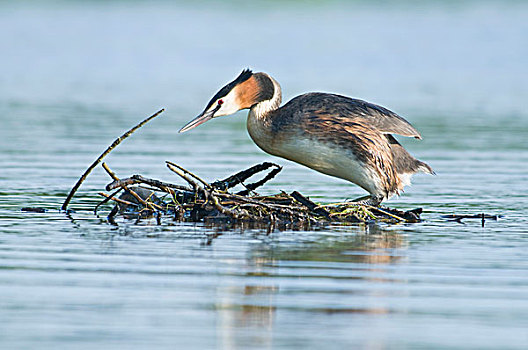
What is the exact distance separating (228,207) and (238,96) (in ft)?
3.58

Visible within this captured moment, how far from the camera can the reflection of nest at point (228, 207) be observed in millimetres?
9242

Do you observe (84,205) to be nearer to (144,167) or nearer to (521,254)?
(144,167)

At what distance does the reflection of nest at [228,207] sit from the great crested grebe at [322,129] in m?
0.31

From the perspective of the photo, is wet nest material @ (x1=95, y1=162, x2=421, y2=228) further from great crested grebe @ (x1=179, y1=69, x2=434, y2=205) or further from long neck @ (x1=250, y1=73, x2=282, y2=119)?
long neck @ (x1=250, y1=73, x2=282, y2=119)

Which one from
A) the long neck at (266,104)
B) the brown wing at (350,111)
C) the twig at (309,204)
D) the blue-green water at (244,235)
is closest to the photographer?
the blue-green water at (244,235)

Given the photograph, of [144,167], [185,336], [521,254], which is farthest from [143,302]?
[144,167]

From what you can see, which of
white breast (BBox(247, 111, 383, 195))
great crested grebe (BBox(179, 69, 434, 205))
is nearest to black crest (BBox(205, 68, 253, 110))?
great crested grebe (BBox(179, 69, 434, 205))

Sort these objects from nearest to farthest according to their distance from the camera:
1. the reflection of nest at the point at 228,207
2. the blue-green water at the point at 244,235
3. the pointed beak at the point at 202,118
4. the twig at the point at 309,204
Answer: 1. the blue-green water at the point at 244,235
2. the reflection of nest at the point at 228,207
3. the twig at the point at 309,204
4. the pointed beak at the point at 202,118

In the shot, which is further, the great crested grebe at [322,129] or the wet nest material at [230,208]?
the great crested grebe at [322,129]

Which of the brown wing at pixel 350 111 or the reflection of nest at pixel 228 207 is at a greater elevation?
the brown wing at pixel 350 111

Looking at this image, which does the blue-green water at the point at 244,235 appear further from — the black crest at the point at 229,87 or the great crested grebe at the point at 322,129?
the black crest at the point at 229,87

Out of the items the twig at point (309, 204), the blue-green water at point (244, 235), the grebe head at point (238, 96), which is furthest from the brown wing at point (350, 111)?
the blue-green water at point (244, 235)

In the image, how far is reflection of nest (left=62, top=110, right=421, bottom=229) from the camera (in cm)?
924

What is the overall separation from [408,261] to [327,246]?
0.77 m
